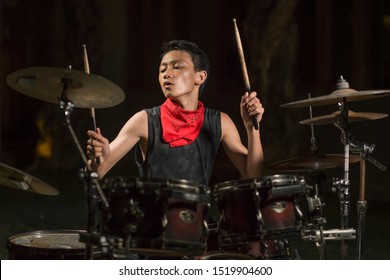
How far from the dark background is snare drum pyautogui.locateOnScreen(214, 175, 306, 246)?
4907 mm

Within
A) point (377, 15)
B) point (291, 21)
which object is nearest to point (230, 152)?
point (291, 21)

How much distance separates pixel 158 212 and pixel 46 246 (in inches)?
33.5

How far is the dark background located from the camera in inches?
424

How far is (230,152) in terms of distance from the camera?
18.0ft

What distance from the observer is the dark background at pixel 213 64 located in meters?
10.8

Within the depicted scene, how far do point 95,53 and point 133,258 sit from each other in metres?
7.32

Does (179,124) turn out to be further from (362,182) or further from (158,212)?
(362,182)

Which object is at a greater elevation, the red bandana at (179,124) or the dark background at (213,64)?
the dark background at (213,64)

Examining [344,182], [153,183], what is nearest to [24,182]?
[153,183]

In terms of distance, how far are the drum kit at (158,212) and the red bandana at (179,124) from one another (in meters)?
0.47

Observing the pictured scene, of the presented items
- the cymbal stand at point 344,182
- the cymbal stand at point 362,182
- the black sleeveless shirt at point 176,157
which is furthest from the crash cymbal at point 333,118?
the black sleeveless shirt at point 176,157

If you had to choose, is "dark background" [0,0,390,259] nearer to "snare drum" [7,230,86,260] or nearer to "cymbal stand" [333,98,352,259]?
"cymbal stand" [333,98,352,259]

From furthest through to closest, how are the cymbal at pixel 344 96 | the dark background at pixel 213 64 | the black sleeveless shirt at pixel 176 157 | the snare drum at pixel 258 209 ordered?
the dark background at pixel 213 64 < the black sleeveless shirt at pixel 176 157 < the cymbal at pixel 344 96 < the snare drum at pixel 258 209

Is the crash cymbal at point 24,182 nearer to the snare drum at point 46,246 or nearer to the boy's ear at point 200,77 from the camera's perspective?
the snare drum at point 46,246
